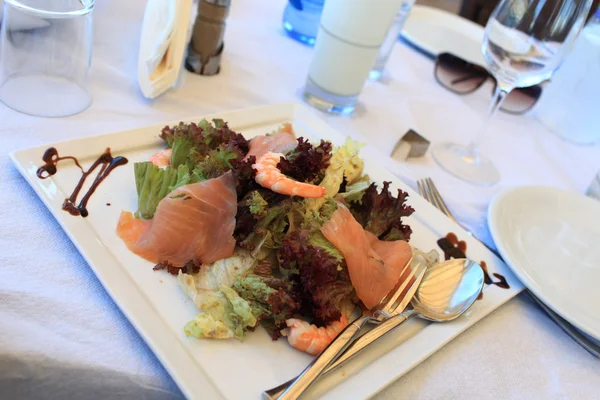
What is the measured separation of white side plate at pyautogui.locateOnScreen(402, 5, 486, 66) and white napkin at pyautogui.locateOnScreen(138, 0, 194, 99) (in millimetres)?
1000

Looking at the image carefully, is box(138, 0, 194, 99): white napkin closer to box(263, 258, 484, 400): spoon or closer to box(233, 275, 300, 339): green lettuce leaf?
box(233, 275, 300, 339): green lettuce leaf

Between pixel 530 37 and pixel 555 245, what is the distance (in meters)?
0.46

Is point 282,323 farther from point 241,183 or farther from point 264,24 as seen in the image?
point 264,24

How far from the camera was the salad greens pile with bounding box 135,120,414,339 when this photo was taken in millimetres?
662

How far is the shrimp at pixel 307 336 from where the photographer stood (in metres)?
0.64

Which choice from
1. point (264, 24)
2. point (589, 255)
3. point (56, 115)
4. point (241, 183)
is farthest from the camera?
point (264, 24)

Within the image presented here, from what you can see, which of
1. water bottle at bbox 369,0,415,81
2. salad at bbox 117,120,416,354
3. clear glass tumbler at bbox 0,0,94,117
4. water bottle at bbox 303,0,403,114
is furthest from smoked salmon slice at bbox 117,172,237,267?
water bottle at bbox 369,0,415,81

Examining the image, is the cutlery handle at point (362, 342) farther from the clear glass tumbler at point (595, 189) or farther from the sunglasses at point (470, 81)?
the sunglasses at point (470, 81)

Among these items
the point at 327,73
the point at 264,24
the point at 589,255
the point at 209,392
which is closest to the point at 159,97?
the point at 327,73

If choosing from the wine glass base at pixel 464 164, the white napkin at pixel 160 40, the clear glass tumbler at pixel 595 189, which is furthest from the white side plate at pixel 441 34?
the white napkin at pixel 160 40

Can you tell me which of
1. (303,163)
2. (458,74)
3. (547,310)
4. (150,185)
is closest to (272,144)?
(303,163)

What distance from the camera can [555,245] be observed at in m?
1.04

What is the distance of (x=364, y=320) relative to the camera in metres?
0.69

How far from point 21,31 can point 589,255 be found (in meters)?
1.24
